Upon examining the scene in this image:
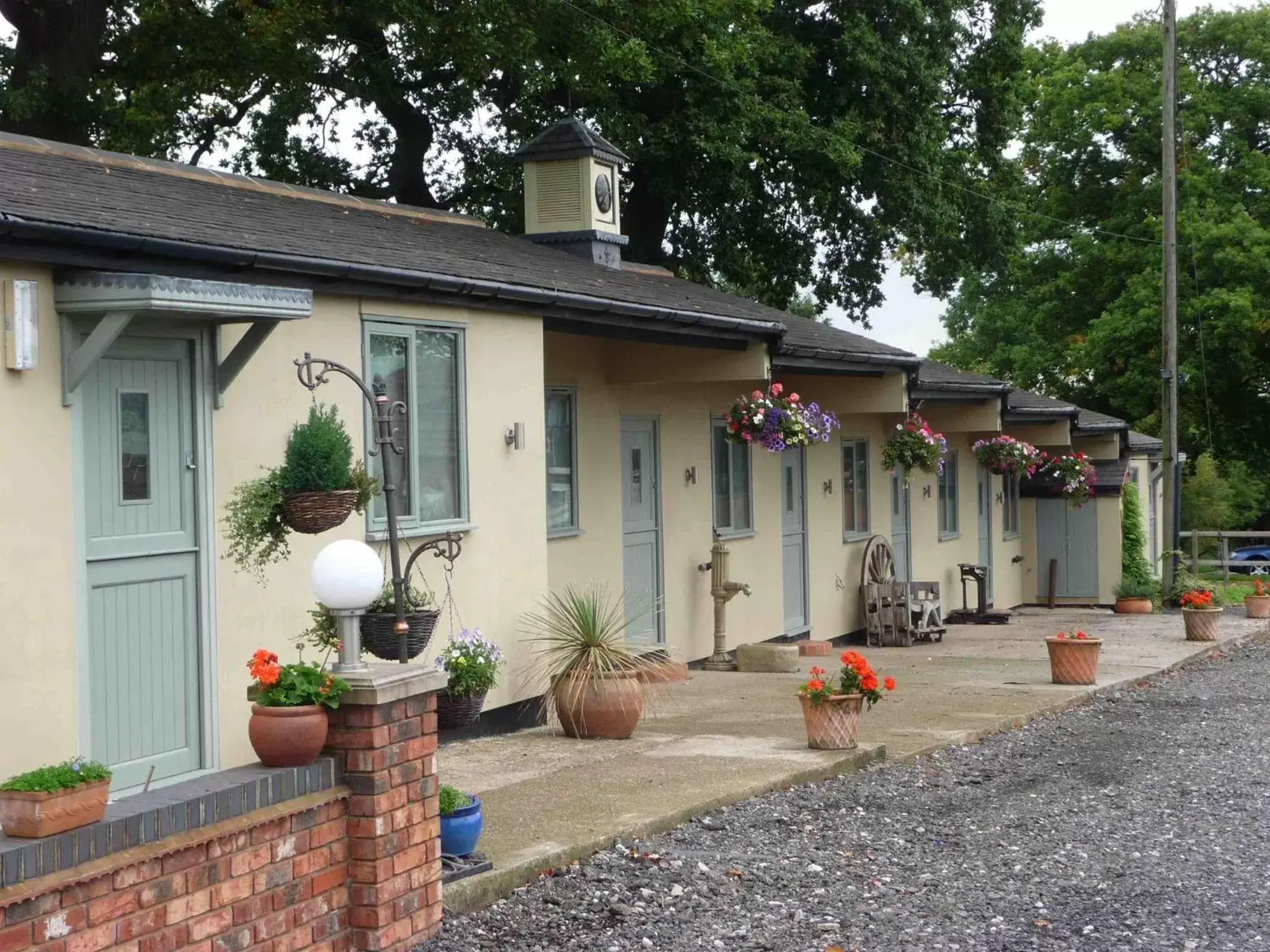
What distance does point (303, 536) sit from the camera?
805 centimetres

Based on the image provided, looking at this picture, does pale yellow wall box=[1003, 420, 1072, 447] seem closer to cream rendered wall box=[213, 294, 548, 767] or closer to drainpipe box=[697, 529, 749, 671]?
drainpipe box=[697, 529, 749, 671]

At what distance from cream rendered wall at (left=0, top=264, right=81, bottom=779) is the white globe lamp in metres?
1.42

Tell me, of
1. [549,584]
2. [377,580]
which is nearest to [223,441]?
[377,580]

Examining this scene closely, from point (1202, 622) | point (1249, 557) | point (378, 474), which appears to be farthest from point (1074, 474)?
point (1249, 557)

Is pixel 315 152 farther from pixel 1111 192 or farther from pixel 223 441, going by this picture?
pixel 1111 192

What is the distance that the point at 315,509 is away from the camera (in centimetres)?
636

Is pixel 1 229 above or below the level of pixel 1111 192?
below

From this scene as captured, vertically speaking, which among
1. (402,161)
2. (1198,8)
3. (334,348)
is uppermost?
(1198,8)

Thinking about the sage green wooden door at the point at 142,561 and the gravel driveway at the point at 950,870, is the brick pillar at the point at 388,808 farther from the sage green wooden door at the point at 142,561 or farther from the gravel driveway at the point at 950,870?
the sage green wooden door at the point at 142,561

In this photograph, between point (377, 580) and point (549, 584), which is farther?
point (549, 584)

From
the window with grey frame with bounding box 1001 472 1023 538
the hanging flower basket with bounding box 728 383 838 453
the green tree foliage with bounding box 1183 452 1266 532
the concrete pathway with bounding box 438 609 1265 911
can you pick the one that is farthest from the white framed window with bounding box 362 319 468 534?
the green tree foliage with bounding box 1183 452 1266 532

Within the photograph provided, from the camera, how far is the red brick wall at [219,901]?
14.0ft

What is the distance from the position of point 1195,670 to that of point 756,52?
10.6m

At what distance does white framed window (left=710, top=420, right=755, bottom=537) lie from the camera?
14766 mm
